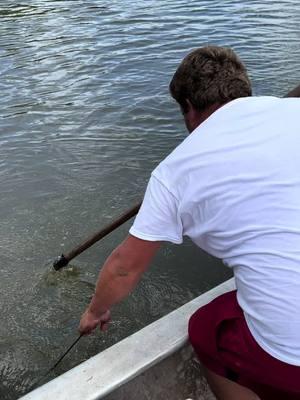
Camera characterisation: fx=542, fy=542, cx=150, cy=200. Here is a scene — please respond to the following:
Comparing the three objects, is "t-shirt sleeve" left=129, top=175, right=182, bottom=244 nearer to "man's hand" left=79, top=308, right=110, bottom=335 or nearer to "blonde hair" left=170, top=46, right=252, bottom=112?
"blonde hair" left=170, top=46, right=252, bottom=112

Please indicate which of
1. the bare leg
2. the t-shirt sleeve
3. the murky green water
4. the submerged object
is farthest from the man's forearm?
the murky green water

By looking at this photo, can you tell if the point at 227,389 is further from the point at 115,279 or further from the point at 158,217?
the point at 158,217

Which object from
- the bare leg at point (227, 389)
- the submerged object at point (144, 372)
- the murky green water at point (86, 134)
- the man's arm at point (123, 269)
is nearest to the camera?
the man's arm at point (123, 269)

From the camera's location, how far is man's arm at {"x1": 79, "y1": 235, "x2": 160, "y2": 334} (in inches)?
80.6

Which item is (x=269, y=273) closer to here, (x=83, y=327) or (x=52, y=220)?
(x=83, y=327)

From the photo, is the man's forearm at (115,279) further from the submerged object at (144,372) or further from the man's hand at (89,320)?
the submerged object at (144,372)

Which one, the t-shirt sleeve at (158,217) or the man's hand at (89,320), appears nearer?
the t-shirt sleeve at (158,217)

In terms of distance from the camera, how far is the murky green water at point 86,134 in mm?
4414

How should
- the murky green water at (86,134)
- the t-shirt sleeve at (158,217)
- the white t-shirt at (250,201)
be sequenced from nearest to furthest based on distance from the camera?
the white t-shirt at (250,201)
the t-shirt sleeve at (158,217)
the murky green water at (86,134)

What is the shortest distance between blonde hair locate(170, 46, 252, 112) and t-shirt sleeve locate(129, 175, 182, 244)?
0.41 m

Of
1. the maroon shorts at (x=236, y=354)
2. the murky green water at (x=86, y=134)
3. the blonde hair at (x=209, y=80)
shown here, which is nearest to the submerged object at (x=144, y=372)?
the maroon shorts at (x=236, y=354)

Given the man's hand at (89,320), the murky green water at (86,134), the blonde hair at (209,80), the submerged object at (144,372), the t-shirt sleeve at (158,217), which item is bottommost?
the murky green water at (86,134)

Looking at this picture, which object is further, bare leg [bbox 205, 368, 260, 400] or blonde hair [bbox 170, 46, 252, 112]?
bare leg [bbox 205, 368, 260, 400]

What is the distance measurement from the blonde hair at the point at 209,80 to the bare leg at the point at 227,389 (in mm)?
1145
